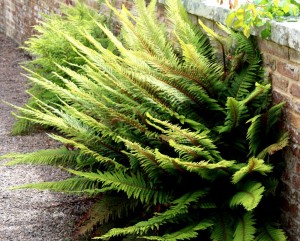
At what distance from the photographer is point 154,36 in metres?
4.37

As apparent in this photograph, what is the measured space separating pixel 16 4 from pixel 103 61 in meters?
6.88

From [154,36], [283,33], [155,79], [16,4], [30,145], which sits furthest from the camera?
[16,4]

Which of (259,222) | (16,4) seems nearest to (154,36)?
(259,222)

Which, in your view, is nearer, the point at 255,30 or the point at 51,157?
the point at 255,30

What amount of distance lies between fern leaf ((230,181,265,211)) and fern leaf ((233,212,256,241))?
0.34ft

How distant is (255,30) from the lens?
12.7 ft

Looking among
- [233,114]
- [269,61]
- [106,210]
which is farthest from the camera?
[106,210]

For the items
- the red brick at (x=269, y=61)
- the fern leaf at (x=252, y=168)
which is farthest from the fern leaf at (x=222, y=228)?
the red brick at (x=269, y=61)

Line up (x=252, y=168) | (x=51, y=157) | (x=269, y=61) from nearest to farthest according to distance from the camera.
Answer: (x=252, y=168) < (x=269, y=61) < (x=51, y=157)

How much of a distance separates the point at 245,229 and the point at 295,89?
2.80ft

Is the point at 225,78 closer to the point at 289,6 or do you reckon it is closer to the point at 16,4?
the point at 289,6

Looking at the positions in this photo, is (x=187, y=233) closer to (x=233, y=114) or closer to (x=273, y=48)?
(x=233, y=114)

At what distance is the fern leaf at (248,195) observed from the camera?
3414 millimetres

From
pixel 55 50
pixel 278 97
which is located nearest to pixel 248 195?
pixel 278 97
